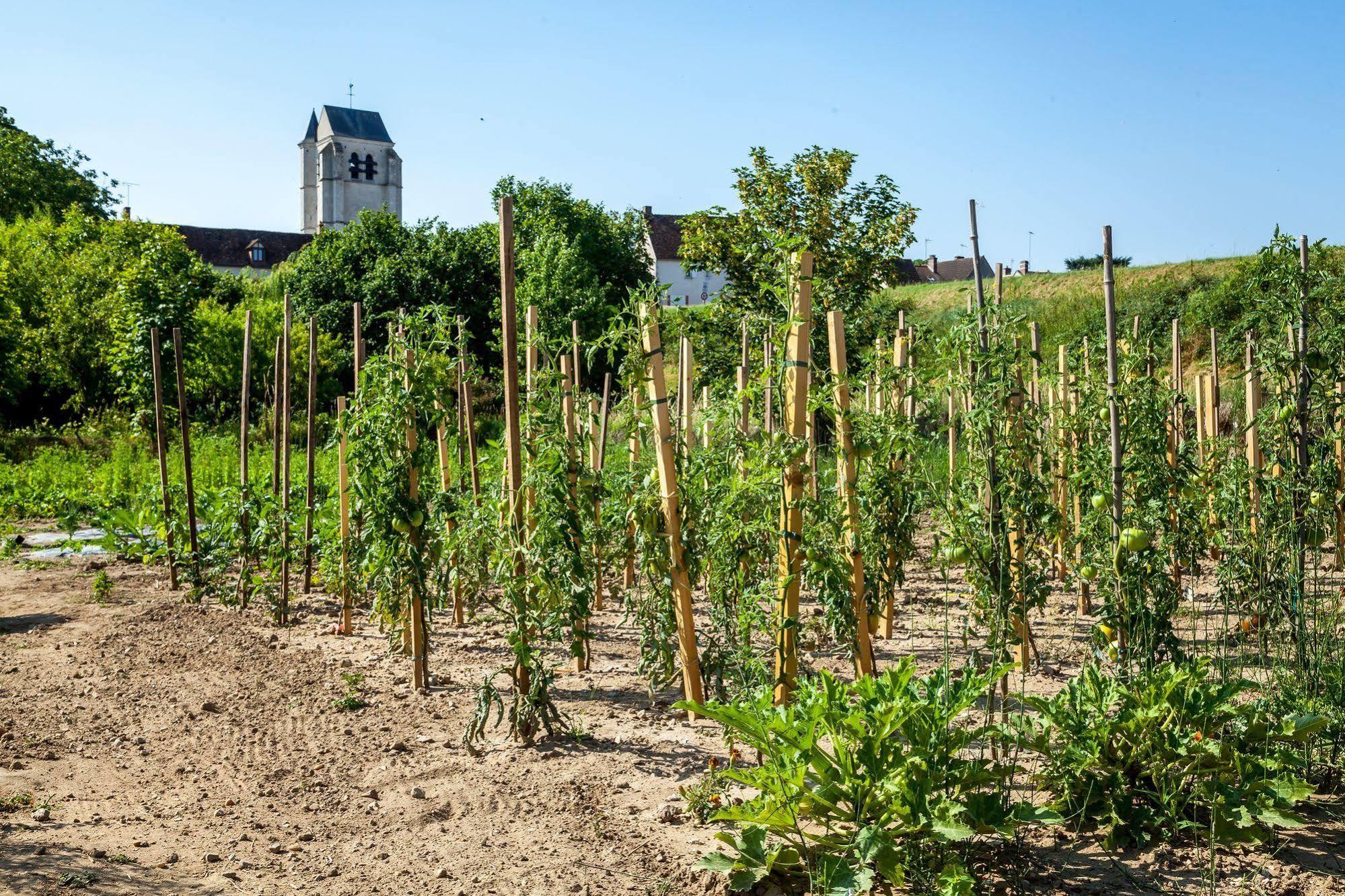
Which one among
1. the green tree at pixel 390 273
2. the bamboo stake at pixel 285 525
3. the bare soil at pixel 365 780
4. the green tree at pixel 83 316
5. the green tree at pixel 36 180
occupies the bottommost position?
the bare soil at pixel 365 780

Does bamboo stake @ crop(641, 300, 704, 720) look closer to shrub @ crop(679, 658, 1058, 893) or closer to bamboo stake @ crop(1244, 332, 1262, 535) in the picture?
shrub @ crop(679, 658, 1058, 893)

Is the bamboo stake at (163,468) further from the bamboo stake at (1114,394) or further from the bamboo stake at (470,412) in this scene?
the bamboo stake at (1114,394)

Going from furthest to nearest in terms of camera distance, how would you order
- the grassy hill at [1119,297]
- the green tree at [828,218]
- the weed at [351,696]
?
the grassy hill at [1119,297], the green tree at [828,218], the weed at [351,696]

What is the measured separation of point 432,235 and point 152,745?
75.7 ft

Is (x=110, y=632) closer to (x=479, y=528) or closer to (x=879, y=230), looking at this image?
(x=479, y=528)

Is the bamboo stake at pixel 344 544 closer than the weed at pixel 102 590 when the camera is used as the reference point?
Yes

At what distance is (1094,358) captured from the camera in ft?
24.1

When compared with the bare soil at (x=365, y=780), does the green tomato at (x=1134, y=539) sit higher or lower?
higher

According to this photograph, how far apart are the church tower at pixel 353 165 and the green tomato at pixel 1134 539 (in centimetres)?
7002

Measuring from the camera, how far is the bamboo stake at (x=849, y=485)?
4500 millimetres

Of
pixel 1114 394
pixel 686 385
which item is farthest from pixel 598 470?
pixel 1114 394

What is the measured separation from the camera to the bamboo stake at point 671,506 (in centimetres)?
454

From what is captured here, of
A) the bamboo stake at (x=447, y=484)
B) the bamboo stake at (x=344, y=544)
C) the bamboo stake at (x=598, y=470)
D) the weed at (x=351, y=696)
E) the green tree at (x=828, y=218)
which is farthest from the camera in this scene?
the green tree at (x=828, y=218)

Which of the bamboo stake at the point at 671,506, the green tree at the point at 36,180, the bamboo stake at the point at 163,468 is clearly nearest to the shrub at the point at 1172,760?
the bamboo stake at the point at 671,506
